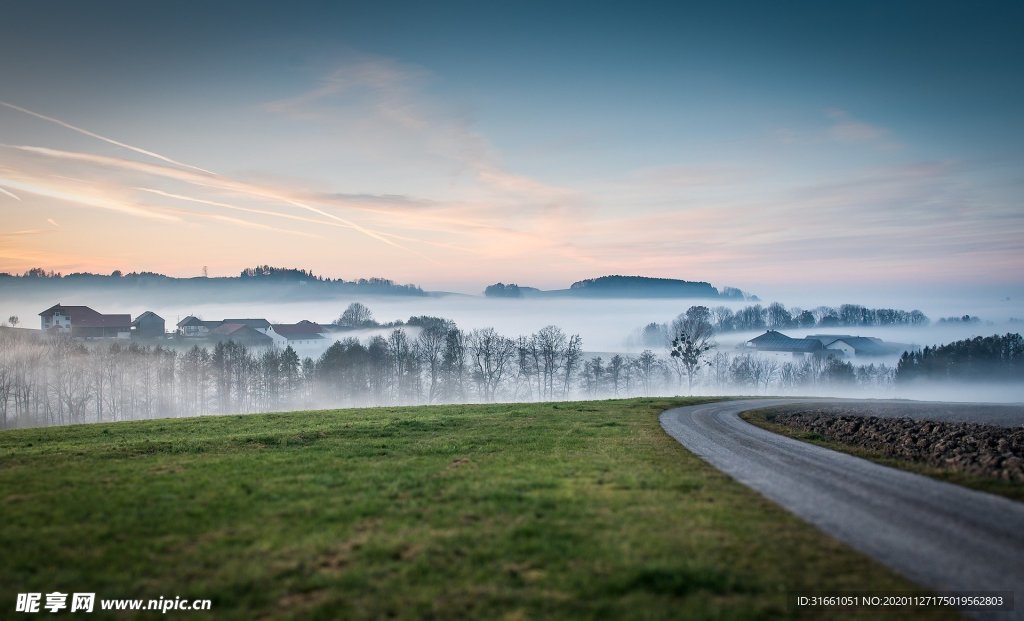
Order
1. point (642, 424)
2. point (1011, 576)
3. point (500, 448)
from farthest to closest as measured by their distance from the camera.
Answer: point (642, 424), point (500, 448), point (1011, 576)

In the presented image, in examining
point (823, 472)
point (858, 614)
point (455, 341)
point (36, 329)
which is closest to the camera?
point (858, 614)

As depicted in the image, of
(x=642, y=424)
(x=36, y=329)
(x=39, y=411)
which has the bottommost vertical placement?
(x=39, y=411)

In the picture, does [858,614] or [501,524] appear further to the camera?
[501,524]

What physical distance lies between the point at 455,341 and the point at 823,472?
104m

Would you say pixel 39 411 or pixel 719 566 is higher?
pixel 719 566

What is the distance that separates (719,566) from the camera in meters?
9.75

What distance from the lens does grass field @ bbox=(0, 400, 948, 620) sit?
8.71 m

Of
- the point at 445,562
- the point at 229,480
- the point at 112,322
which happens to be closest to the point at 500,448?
the point at 229,480

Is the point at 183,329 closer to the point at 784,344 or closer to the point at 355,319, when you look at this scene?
the point at 355,319

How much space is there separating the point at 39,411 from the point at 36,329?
1650 inches

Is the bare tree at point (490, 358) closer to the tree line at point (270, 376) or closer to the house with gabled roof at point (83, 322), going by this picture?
the tree line at point (270, 376)

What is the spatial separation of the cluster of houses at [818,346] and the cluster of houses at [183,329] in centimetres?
13658

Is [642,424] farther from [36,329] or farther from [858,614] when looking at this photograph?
[36,329]

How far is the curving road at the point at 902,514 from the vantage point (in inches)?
385
